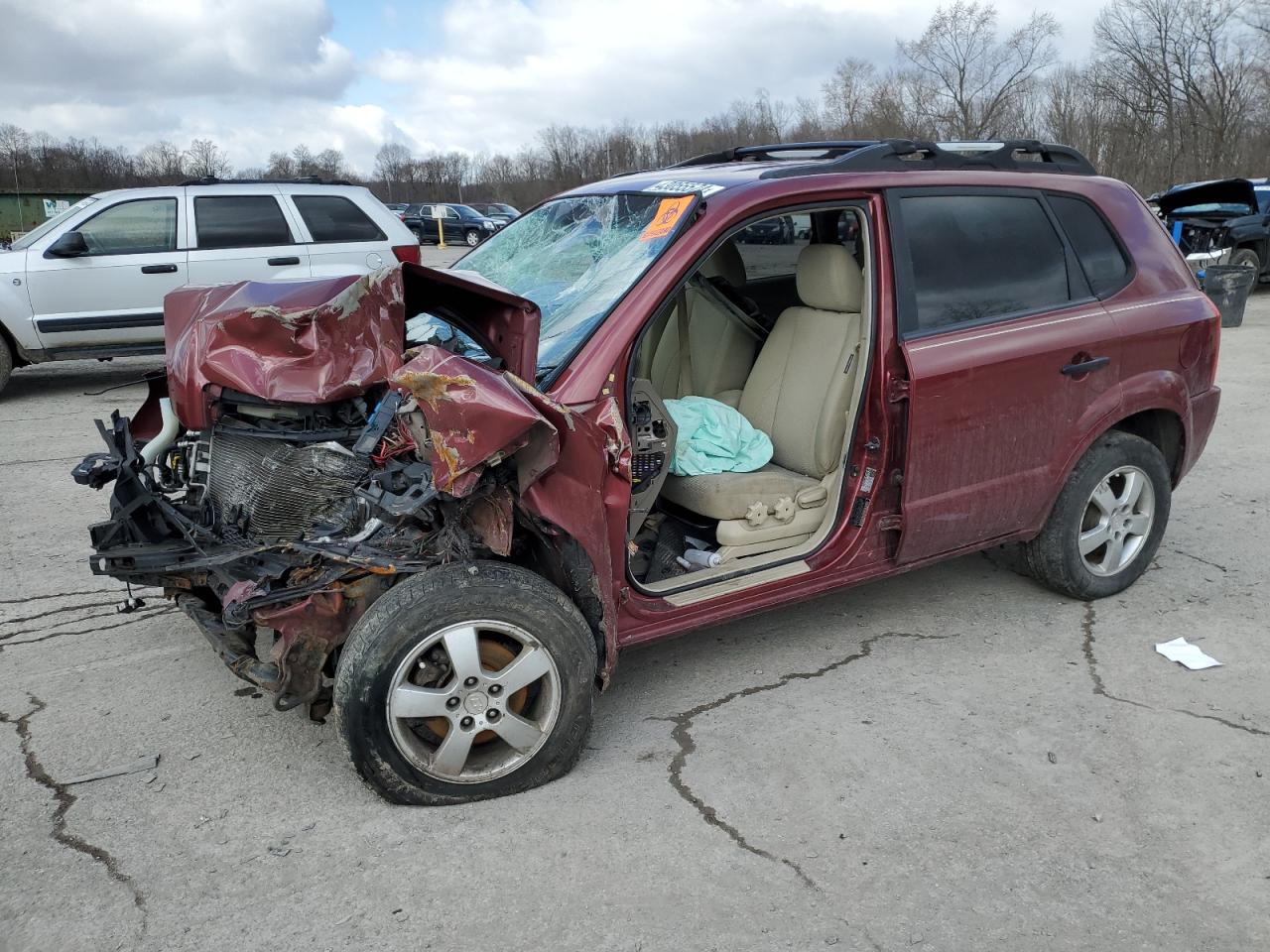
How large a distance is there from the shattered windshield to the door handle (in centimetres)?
163

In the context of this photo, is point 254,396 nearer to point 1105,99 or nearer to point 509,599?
point 509,599

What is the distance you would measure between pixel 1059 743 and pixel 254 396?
277 cm

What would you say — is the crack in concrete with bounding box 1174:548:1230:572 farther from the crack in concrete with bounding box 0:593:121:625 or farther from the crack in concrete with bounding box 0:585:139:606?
the crack in concrete with bounding box 0:593:121:625

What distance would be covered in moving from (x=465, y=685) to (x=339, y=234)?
301 inches

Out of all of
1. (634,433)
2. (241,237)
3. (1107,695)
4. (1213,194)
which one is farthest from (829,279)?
(1213,194)

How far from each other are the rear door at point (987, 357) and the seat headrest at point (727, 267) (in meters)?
1.02

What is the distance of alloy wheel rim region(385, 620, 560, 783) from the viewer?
9.10 ft

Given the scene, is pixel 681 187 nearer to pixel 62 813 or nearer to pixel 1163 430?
pixel 1163 430

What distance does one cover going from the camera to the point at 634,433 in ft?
11.3

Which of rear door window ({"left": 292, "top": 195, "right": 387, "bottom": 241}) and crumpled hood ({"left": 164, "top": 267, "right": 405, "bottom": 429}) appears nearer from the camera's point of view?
crumpled hood ({"left": 164, "top": 267, "right": 405, "bottom": 429})

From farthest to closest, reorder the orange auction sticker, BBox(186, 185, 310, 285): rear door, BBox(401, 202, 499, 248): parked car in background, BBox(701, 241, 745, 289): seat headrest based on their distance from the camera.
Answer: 1. BBox(401, 202, 499, 248): parked car in background
2. BBox(186, 185, 310, 285): rear door
3. BBox(701, 241, 745, 289): seat headrest
4. the orange auction sticker

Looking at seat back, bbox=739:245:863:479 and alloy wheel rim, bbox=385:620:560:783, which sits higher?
seat back, bbox=739:245:863:479

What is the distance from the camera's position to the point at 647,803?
2.93 m

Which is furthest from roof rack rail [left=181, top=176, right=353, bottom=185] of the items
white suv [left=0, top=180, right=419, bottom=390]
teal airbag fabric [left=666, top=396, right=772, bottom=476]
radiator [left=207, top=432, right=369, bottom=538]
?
radiator [left=207, top=432, right=369, bottom=538]
